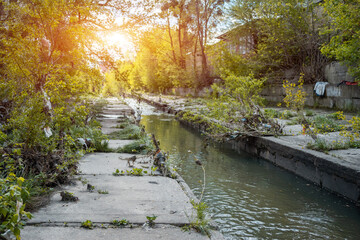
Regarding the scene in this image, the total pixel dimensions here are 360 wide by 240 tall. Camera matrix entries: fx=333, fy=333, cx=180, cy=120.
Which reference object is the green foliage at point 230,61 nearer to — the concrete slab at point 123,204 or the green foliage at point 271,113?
the green foliage at point 271,113

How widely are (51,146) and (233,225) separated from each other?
2.65m

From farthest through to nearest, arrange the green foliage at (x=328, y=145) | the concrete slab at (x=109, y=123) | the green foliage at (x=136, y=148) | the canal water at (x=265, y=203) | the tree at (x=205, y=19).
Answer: the tree at (x=205, y=19)
the concrete slab at (x=109, y=123)
the green foliage at (x=136, y=148)
the green foliage at (x=328, y=145)
the canal water at (x=265, y=203)

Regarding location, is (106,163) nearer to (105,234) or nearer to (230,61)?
(105,234)

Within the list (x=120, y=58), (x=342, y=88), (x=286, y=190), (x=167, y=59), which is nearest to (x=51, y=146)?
(x=286, y=190)

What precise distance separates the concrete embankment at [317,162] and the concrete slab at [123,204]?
113 inches

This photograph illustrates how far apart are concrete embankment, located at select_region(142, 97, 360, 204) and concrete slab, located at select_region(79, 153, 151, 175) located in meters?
3.11

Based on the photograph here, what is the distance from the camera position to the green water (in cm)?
450

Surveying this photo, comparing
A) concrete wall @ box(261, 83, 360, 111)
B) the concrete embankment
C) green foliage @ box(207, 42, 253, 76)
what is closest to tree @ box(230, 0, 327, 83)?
green foliage @ box(207, 42, 253, 76)

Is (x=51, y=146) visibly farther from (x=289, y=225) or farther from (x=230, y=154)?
(x=230, y=154)

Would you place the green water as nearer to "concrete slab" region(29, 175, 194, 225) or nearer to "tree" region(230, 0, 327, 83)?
"concrete slab" region(29, 175, 194, 225)

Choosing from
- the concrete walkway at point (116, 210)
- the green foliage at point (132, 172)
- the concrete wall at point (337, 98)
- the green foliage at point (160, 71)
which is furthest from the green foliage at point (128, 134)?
the green foliage at point (160, 71)

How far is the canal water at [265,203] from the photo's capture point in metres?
4.50

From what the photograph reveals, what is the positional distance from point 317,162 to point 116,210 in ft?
13.6

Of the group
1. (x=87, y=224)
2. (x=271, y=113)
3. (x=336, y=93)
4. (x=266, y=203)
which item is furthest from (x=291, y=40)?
(x=87, y=224)
